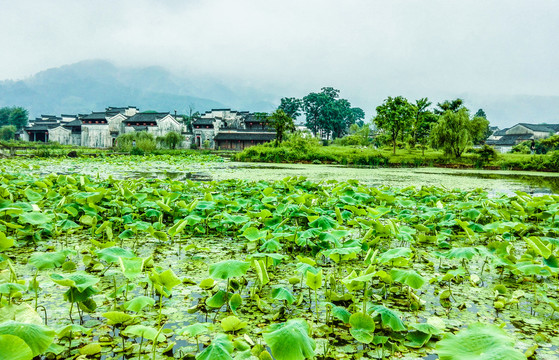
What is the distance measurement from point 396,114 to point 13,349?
27.8 metres

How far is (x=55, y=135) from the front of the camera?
42.2 meters

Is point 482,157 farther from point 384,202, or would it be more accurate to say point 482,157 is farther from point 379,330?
point 379,330

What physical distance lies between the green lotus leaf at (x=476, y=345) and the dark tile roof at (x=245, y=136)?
38.6 metres

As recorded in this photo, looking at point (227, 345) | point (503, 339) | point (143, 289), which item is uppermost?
point (503, 339)

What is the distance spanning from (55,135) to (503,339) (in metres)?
49.7

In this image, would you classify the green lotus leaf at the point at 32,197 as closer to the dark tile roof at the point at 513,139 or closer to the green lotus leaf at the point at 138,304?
the green lotus leaf at the point at 138,304

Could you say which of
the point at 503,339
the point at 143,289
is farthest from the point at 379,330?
the point at 143,289

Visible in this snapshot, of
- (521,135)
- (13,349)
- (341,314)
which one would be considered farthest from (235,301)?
(521,135)

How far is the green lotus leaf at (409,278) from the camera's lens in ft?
6.89

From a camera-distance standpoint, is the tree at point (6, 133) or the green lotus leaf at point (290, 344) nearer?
the green lotus leaf at point (290, 344)

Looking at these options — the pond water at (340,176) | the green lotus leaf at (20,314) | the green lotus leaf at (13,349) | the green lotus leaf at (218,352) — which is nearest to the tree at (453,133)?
the pond water at (340,176)

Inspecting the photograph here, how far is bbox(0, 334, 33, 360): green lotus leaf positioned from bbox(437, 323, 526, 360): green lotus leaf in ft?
4.69

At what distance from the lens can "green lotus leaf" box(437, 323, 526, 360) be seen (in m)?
1.22

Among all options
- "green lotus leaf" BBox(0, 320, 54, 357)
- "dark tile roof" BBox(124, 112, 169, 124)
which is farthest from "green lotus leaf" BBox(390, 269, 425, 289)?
"dark tile roof" BBox(124, 112, 169, 124)
